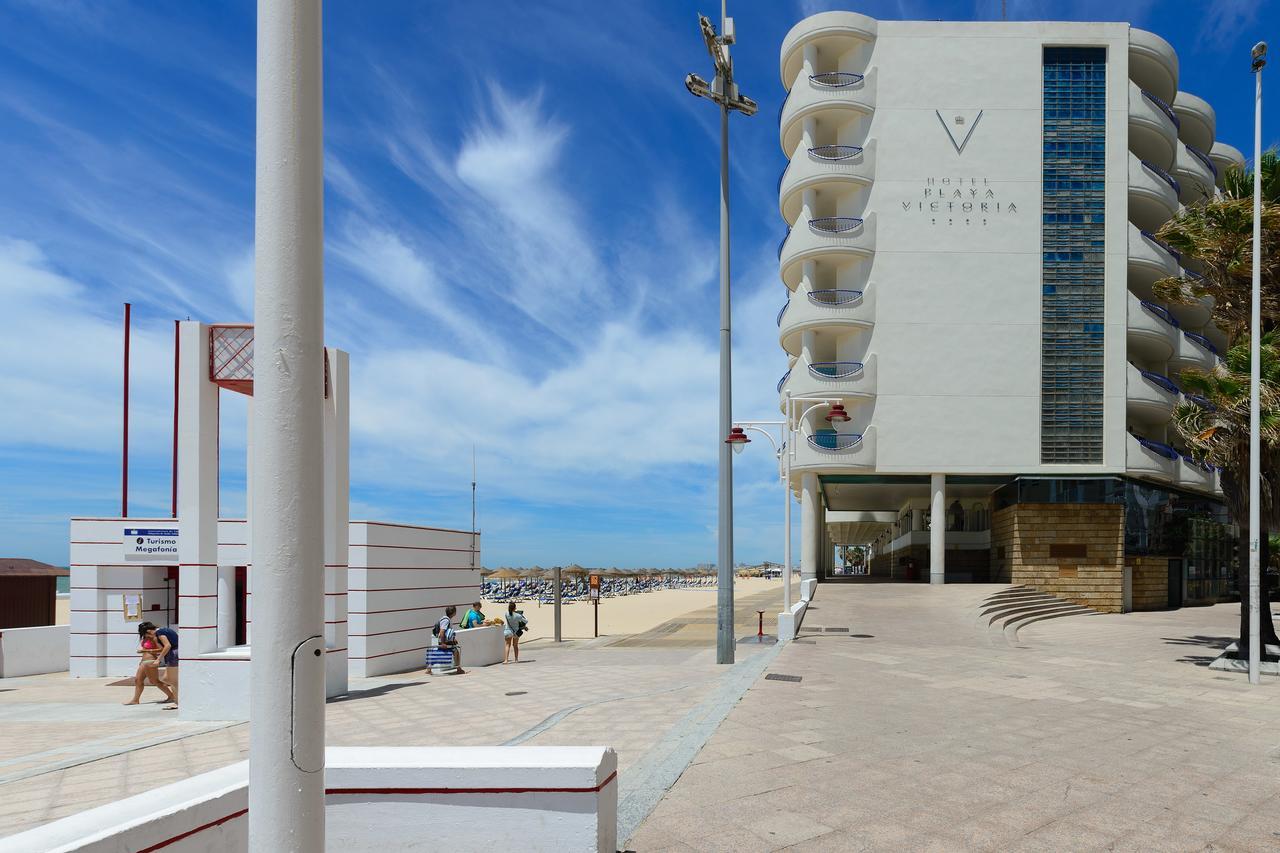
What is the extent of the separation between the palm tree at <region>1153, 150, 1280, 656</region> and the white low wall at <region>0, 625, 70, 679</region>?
2598cm

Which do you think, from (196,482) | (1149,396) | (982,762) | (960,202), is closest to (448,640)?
(196,482)

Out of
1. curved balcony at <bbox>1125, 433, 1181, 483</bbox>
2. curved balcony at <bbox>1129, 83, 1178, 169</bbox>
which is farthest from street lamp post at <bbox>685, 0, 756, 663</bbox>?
curved balcony at <bbox>1129, 83, 1178, 169</bbox>

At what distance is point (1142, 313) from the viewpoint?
36000mm

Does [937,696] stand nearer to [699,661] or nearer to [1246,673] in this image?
[699,661]

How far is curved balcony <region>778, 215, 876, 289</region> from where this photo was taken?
36.8 m

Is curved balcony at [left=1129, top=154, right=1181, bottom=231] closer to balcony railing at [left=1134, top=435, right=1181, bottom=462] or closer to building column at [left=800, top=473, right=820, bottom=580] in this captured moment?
balcony railing at [left=1134, top=435, right=1181, bottom=462]

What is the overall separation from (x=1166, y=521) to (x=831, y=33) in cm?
2632

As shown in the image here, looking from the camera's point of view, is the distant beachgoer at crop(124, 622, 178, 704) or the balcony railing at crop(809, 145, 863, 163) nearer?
the distant beachgoer at crop(124, 622, 178, 704)

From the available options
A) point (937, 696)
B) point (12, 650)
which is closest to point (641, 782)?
point (937, 696)

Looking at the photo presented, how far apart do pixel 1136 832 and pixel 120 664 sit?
20.6 meters

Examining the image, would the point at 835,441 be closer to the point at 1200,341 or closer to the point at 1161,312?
the point at 1161,312

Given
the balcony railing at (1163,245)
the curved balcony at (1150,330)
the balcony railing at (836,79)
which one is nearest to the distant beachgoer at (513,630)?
the balcony railing at (836,79)

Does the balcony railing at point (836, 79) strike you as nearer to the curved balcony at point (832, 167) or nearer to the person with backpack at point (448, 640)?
the curved balcony at point (832, 167)

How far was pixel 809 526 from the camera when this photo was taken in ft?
126
